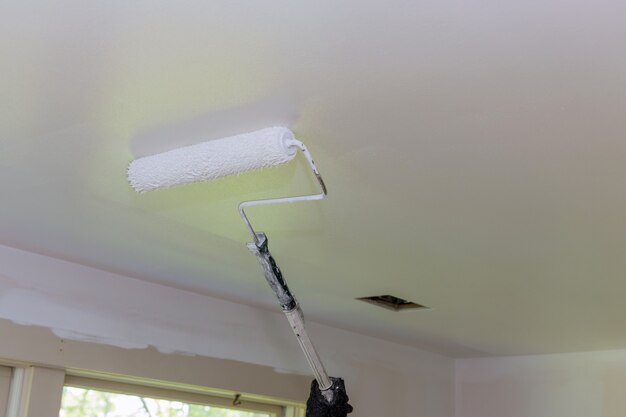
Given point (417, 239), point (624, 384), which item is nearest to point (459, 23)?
point (417, 239)

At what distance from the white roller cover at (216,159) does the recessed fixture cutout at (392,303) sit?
146 centimetres

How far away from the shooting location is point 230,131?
176cm

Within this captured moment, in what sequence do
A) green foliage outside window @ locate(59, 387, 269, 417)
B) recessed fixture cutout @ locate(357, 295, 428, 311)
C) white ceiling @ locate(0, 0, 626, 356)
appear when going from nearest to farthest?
white ceiling @ locate(0, 0, 626, 356), green foliage outside window @ locate(59, 387, 269, 417), recessed fixture cutout @ locate(357, 295, 428, 311)

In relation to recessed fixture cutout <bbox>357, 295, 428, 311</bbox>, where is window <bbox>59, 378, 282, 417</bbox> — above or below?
below

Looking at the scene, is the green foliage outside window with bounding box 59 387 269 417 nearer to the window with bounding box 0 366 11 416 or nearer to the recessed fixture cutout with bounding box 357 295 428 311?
the window with bounding box 0 366 11 416

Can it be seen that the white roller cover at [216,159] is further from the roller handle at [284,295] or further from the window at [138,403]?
the window at [138,403]

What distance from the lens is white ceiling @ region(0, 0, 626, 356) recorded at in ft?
4.39

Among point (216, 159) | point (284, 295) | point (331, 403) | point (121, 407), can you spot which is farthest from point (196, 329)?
point (216, 159)

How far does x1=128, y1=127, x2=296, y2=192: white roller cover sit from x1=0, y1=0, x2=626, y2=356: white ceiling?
0.04 metres

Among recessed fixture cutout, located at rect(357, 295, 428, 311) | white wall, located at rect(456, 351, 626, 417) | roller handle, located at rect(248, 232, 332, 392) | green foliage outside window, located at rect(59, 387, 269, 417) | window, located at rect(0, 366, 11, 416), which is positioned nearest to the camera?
roller handle, located at rect(248, 232, 332, 392)

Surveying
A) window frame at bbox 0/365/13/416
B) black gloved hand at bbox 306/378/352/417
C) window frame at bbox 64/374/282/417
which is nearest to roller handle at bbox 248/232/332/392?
black gloved hand at bbox 306/378/352/417

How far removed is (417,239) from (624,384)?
2.00m

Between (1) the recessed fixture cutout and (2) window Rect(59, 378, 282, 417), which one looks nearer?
(2) window Rect(59, 378, 282, 417)

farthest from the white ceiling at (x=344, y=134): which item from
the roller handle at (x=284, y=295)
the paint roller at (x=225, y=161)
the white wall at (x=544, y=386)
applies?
the white wall at (x=544, y=386)
